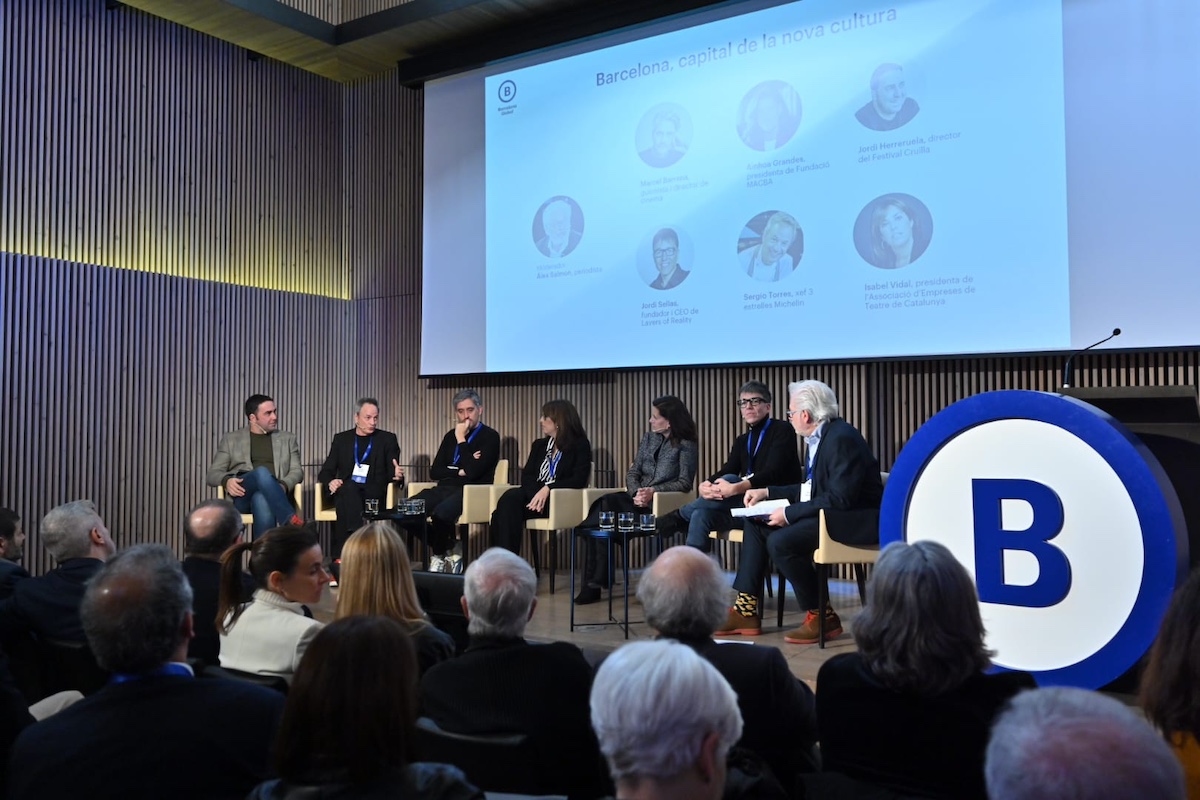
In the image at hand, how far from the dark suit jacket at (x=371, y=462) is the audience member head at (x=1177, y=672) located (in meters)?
6.34

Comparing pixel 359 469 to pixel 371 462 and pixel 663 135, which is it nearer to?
pixel 371 462

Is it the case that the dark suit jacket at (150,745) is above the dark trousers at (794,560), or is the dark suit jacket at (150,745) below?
above

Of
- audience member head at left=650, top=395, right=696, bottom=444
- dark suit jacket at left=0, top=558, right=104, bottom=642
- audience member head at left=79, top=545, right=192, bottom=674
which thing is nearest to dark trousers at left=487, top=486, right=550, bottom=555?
audience member head at left=650, top=395, right=696, bottom=444

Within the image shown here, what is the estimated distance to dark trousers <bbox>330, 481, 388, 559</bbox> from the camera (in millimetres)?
7355

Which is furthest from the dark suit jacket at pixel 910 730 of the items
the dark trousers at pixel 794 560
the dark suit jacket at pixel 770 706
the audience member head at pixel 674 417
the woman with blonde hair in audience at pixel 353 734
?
the audience member head at pixel 674 417

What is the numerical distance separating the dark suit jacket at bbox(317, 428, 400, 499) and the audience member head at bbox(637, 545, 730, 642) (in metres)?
5.52

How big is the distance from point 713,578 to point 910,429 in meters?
4.47

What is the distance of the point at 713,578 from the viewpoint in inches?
85.5

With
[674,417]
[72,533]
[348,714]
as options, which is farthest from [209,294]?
[348,714]

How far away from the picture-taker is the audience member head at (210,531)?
3.23m

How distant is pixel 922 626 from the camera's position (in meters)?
1.78

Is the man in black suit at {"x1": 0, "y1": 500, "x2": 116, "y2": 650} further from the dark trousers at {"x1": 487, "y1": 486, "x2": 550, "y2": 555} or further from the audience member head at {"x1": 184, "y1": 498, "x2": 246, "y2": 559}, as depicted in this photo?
the dark trousers at {"x1": 487, "y1": 486, "x2": 550, "y2": 555}

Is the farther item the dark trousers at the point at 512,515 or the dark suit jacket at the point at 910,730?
the dark trousers at the point at 512,515

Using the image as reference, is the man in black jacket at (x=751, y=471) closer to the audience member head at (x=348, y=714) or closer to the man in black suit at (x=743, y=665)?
the man in black suit at (x=743, y=665)
